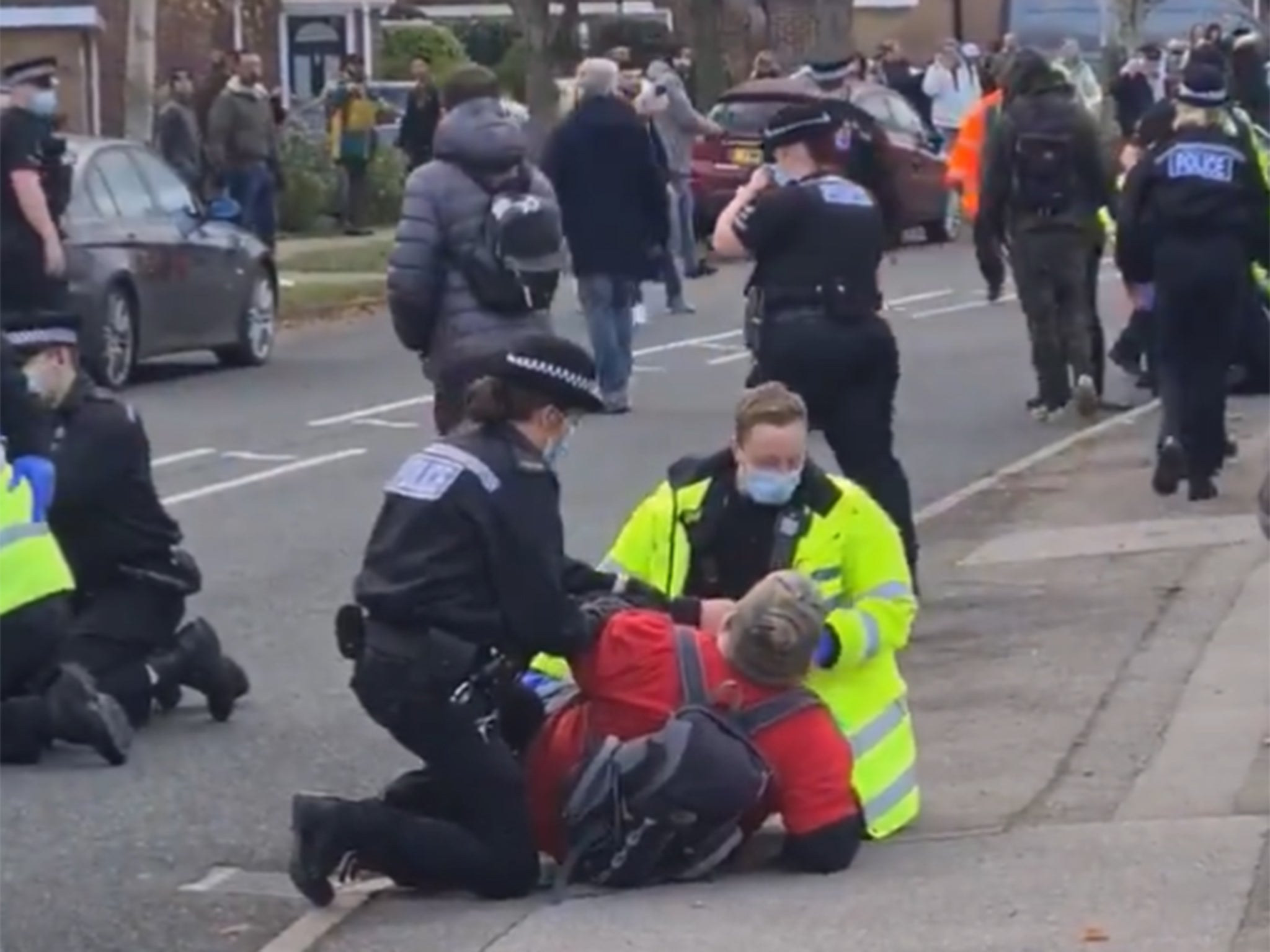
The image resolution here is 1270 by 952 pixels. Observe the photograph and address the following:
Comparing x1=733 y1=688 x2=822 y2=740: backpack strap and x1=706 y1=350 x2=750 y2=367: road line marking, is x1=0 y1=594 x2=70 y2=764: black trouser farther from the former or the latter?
x1=706 y1=350 x2=750 y2=367: road line marking

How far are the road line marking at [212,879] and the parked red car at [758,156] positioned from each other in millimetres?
21740

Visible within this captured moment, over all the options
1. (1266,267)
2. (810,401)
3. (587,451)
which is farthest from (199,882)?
(587,451)

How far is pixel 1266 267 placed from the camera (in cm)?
1441

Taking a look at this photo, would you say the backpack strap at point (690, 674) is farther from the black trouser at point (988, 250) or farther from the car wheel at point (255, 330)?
the car wheel at point (255, 330)

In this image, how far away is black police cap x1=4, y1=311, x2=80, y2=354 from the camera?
10.0 metres

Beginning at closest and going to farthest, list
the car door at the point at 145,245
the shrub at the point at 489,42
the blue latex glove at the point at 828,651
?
the blue latex glove at the point at 828,651
the car door at the point at 145,245
the shrub at the point at 489,42

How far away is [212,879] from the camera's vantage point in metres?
8.32

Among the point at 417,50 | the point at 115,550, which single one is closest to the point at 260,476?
the point at 115,550

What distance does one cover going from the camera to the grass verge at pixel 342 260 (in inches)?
1182

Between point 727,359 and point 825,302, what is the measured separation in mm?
10658

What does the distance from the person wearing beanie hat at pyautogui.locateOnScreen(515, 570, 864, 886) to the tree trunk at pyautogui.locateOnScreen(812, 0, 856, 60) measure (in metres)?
34.5

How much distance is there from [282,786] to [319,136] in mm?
27232

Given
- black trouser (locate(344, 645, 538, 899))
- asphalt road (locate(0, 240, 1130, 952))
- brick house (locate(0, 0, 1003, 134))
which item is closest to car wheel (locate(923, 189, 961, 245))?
asphalt road (locate(0, 240, 1130, 952))

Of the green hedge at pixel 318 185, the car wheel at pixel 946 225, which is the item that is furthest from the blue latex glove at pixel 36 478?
the car wheel at pixel 946 225
